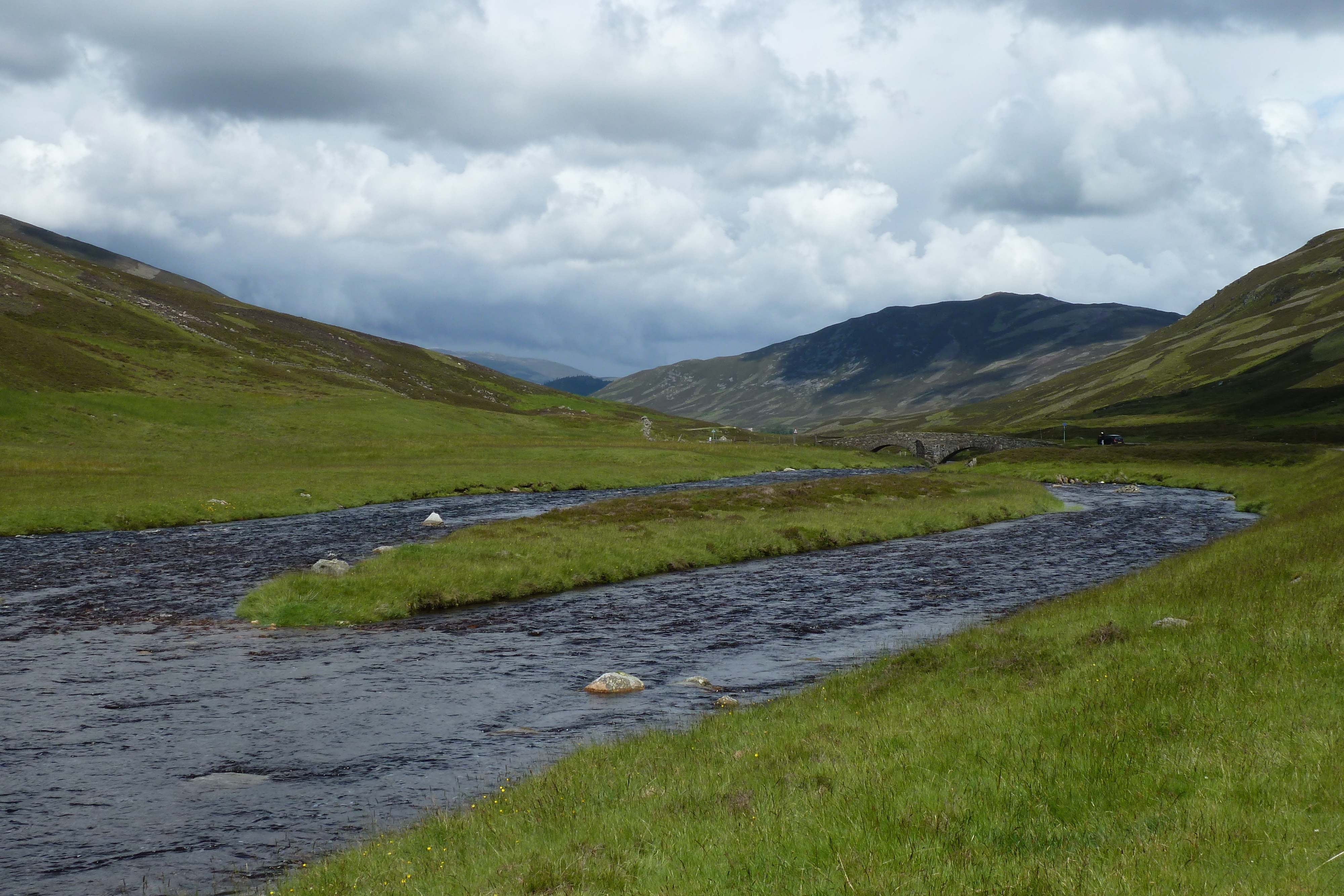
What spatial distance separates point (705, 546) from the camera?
152ft

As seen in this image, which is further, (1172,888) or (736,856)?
(736,856)

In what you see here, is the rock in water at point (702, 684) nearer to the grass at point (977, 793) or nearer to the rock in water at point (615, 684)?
the rock in water at point (615, 684)

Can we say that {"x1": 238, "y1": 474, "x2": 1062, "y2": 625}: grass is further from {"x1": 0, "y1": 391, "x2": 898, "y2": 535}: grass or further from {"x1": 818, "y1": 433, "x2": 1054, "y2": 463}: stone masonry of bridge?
{"x1": 818, "y1": 433, "x2": 1054, "y2": 463}: stone masonry of bridge

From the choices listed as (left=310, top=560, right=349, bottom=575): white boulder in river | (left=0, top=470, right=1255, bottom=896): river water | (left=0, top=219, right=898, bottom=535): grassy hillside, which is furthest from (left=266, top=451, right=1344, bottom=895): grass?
(left=0, top=219, right=898, bottom=535): grassy hillside

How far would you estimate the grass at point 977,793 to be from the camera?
28.1 feet

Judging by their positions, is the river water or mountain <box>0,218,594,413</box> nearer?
the river water

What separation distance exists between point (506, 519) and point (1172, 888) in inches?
2031

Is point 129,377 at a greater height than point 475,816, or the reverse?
point 129,377

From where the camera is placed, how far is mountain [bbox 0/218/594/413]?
112500 mm

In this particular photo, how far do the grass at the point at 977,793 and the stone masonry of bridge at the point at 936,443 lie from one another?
158947mm

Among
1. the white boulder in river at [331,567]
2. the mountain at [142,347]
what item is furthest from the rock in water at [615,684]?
the mountain at [142,347]

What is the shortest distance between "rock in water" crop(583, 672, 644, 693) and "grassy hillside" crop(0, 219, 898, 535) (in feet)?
148

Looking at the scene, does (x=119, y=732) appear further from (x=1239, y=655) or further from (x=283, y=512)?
(x=283, y=512)

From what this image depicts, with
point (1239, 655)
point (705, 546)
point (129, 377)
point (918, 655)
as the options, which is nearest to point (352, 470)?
point (705, 546)
